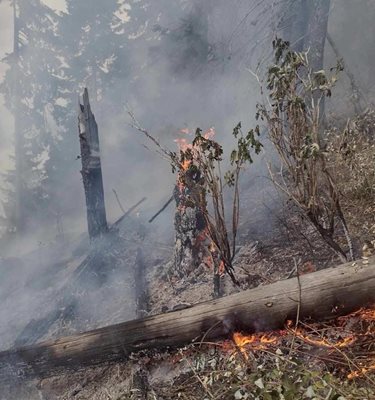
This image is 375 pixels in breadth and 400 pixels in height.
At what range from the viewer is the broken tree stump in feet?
26.1

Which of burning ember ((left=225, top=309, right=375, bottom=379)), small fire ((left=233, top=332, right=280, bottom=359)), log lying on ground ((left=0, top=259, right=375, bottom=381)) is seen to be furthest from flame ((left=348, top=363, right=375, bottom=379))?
small fire ((left=233, top=332, right=280, bottom=359))

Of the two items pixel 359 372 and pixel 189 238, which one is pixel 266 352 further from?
pixel 189 238

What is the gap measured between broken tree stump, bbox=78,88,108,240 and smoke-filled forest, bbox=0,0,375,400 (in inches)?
1.6

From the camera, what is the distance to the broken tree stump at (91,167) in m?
7.97

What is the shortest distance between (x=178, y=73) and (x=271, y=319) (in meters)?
14.6

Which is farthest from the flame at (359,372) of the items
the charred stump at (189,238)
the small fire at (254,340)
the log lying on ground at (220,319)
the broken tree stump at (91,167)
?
the broken tree stump at (91,167)

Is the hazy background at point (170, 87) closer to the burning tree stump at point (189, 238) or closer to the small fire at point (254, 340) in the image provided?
the burning tree stump at point (189, 238)

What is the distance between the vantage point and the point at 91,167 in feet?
26.4

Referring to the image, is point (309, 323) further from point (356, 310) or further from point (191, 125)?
point (191, 125)

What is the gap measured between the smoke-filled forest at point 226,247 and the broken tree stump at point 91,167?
0.14ft

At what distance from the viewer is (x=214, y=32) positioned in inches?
522

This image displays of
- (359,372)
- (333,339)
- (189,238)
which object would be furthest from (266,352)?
(189,238)

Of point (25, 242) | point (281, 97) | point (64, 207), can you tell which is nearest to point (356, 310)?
point (281, 97)

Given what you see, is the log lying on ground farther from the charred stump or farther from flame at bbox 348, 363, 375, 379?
the charred stump
